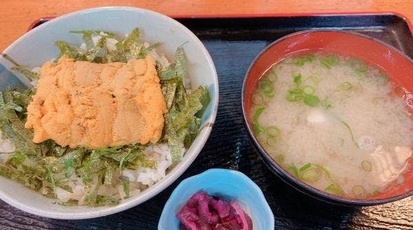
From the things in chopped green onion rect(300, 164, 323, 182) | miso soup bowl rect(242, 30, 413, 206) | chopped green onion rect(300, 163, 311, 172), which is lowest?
chopped green onion rect(300, 164, 323, 182)

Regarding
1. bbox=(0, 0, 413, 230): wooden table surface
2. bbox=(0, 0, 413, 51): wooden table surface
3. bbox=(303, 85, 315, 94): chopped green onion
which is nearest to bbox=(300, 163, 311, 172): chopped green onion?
bbox=(0, 0, 413, 230): wooden table surface

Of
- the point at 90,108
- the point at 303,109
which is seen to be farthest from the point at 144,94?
the point at 303,109

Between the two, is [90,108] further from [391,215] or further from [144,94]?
[391,215]

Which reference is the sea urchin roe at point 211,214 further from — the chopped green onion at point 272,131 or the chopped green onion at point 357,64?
the chopped green onion at point 357,64

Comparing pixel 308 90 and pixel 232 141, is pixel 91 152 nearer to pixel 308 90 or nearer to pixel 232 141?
pixel 232 141

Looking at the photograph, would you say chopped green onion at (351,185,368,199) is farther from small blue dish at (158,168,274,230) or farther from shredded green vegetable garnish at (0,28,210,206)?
shredded green vegetable garnish at (0,28,210,206)

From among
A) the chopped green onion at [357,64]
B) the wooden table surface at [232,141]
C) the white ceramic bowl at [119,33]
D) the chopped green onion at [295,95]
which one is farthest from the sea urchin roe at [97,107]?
the chopped green onion at [357,64]
